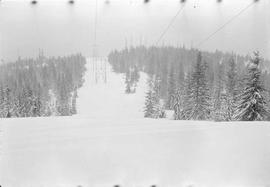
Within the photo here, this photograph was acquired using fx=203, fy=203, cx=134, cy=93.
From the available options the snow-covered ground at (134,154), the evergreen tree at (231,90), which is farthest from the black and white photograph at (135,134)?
the evergreen tree at (231,90)

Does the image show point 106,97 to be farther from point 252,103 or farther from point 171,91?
point 252,103

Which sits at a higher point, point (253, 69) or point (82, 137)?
point (253, 69)

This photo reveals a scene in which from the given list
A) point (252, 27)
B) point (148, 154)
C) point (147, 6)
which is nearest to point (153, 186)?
point (148, 154)

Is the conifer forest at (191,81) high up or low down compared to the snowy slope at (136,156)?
up

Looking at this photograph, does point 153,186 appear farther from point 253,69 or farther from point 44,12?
point 253,69

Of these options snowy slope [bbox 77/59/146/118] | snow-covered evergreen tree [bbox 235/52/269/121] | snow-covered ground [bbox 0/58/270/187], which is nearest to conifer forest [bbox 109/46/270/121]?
snow-covered evergreen tree [bbox 235/52/269/121]

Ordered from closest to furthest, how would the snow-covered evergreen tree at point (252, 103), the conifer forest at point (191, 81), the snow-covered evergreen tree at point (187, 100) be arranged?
the conifer forest at point (191, 81) → the snow-covered evergreen tree at point (187, 100) → the snow-covered evergreen tree at point (252, 103)

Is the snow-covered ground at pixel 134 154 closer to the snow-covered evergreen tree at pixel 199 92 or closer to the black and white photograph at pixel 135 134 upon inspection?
the black and white photograph at pixel 135 134

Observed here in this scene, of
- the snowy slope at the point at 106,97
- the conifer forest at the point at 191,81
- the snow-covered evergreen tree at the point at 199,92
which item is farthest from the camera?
the snow-covered evergreen tree at the point at 199,92
